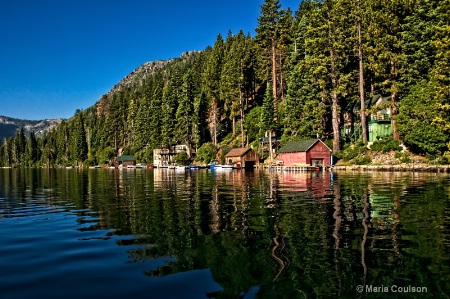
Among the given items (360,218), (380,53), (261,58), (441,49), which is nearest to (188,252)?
(360,218)

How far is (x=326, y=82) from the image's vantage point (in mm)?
63031

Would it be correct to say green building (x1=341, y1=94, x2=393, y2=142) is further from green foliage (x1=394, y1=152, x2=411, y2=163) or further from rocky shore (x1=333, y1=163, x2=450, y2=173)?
rocky shore (x1=333, y1=163, x2=450, y2=173)

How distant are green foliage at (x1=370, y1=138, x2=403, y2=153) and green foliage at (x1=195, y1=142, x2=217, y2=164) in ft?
152

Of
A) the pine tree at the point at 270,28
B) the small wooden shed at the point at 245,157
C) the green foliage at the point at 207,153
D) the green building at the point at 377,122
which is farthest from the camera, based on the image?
the green foliage at the point at 207,153

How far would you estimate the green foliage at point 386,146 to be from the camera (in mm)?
53081

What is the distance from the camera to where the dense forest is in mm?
48912

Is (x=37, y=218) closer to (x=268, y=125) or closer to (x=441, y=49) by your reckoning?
(x=441, y=49)

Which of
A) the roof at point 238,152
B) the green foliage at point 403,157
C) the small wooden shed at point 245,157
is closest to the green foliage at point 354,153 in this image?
the green foliage at point 403,157

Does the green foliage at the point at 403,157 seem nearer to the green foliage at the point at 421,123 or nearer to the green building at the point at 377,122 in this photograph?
the green foliage at the point at 421,123

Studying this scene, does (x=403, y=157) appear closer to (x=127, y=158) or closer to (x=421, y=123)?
(x=421, y=123)

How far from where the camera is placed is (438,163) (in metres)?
44.7

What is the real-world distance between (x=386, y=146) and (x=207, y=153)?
51333 mm

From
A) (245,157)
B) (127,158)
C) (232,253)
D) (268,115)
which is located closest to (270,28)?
(268,115)

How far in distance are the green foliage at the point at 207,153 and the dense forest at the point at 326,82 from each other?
63cm
